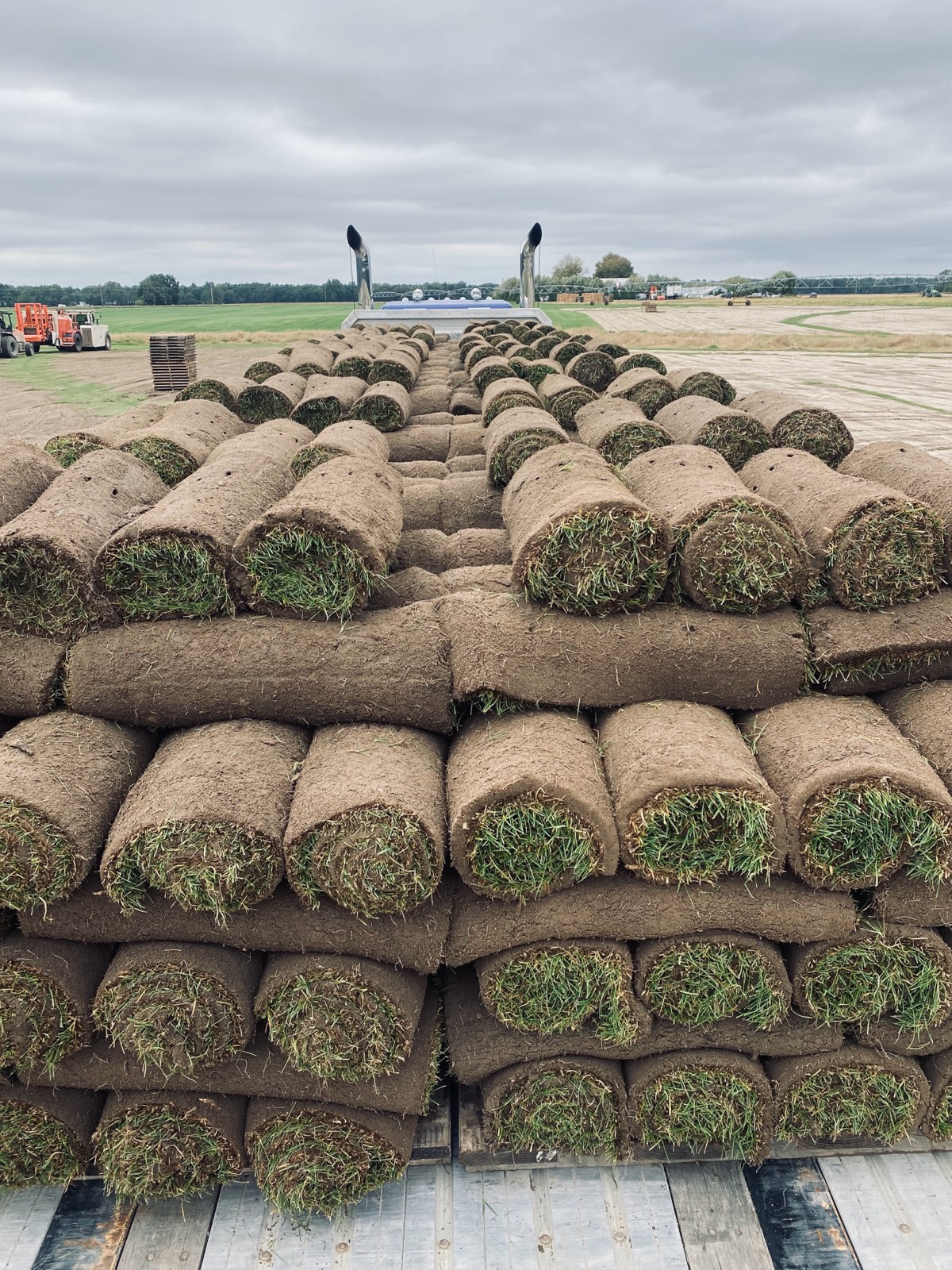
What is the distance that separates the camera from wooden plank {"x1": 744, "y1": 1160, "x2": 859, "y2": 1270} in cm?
398

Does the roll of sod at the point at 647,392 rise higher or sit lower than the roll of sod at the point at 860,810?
higher

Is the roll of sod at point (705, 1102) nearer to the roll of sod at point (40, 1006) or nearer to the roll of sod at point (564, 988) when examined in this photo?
the roll of sod at point (564, 988)

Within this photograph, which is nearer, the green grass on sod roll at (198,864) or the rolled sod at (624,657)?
the green grass on sod roll at (198,864)

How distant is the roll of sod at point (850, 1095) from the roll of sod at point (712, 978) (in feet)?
1.30

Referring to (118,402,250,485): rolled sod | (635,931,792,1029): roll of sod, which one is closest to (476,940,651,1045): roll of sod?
(635,931,792,1029): roll of sod

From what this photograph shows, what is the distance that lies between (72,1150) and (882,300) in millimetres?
117578

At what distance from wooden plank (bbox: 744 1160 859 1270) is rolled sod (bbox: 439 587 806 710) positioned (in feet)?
8.01

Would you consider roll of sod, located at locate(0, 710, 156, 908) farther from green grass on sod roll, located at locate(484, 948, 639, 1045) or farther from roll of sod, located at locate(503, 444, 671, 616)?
roll of sod, located at locate(503, 444, 671, 616)

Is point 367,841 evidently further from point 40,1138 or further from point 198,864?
point 40,1138

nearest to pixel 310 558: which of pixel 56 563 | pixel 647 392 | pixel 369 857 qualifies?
pixel 56 563

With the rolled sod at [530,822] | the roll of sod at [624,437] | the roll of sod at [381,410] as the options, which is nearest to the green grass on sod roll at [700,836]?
the rolled sod at [530,822]

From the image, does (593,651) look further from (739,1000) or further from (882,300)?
(882,300)

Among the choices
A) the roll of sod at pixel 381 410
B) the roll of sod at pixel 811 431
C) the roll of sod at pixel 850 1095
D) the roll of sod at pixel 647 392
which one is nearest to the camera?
the roll of sod at pixel 850 1095

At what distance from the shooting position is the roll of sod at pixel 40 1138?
4359mm
